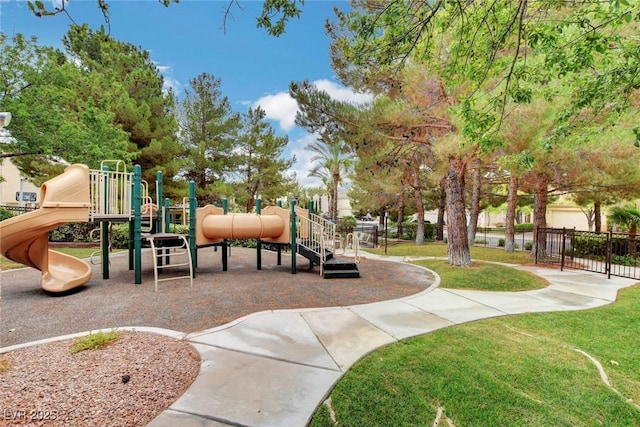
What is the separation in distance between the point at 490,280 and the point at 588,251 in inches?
333

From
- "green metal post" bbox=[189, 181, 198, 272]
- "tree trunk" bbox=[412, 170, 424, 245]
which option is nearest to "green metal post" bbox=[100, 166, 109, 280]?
"green metal post" bbox=[189, 181, 198, 272]

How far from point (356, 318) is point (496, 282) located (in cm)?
431

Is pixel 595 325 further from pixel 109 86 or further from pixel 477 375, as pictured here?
pixel 109 86

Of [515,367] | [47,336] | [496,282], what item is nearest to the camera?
[515,367]

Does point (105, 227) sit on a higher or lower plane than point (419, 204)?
lower

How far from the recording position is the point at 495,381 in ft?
9.24

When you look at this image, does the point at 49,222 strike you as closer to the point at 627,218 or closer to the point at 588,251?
the point at 588,251

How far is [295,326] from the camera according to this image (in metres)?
4.04

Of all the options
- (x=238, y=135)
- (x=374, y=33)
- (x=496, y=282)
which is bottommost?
(x=496, y=282)

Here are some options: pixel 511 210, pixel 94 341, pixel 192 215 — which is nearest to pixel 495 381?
pixel 94 341

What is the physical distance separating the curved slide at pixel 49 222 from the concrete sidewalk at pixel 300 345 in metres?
3.45

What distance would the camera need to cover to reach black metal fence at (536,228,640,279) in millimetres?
9671

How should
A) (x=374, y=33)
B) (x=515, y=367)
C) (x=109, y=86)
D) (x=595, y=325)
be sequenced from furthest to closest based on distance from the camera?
(x=109, y=86)
(x=595, y=325)
(x=515, y=367)
(x=374, y=33)

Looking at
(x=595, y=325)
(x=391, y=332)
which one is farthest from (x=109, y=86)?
(x=595, y=325)
